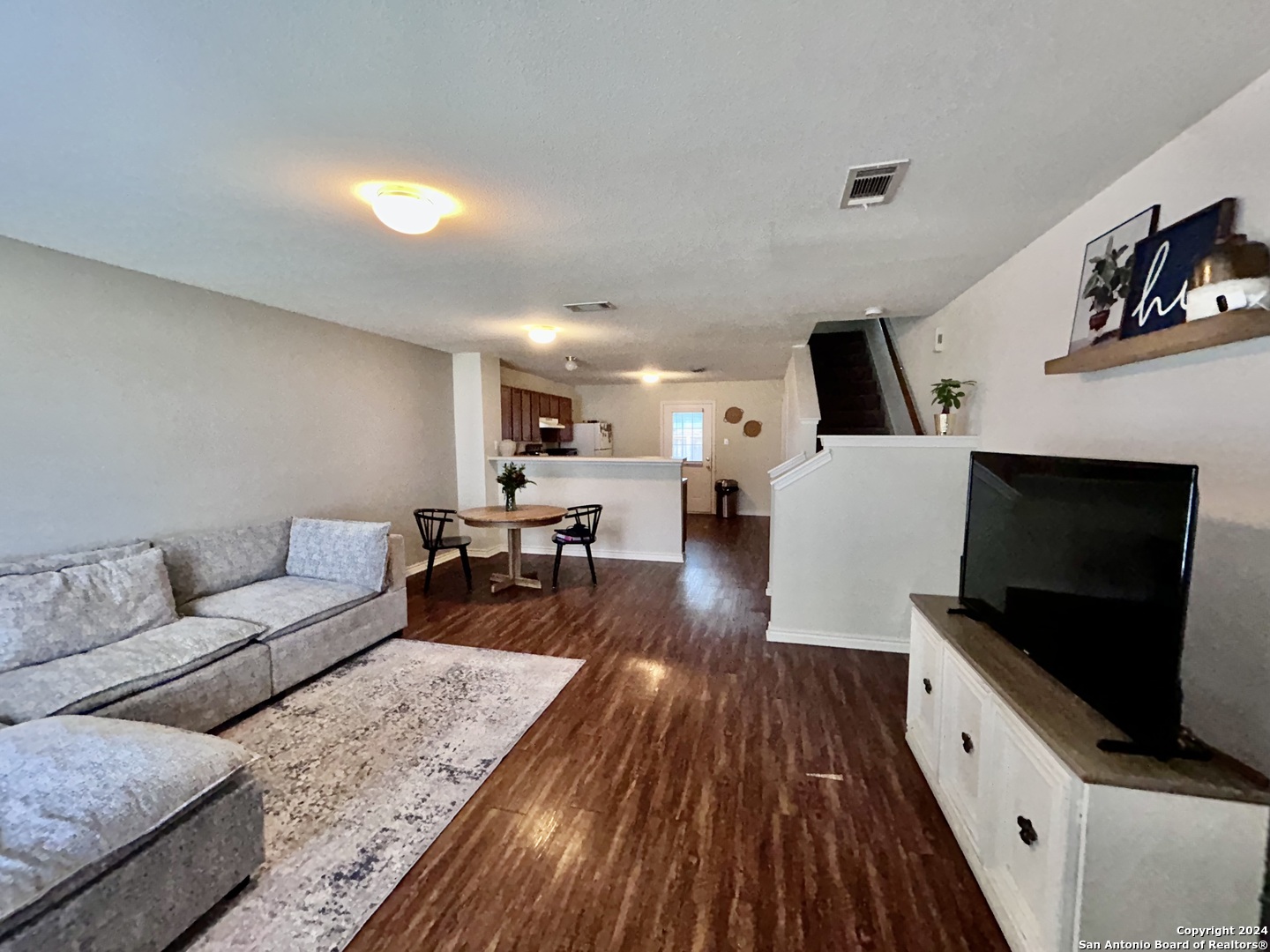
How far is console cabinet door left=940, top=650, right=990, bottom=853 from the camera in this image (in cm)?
158

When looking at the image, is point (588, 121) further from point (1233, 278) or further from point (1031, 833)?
point (1031, 833)

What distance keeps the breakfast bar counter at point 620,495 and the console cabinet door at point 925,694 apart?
136 inches

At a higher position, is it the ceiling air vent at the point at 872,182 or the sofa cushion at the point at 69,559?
the ceiling air vent at the point at 872,182

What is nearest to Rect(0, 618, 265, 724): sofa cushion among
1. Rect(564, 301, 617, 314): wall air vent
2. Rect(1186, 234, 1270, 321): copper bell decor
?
Rect(564, 301, 617, 314): wall air vent

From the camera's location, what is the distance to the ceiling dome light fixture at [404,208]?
1854 mm

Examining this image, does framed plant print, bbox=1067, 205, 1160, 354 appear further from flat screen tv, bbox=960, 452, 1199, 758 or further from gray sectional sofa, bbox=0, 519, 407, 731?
gray sectional sofa, bbox=0, 519, 407, 731

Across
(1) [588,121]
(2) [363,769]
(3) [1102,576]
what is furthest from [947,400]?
(2) [363,769]

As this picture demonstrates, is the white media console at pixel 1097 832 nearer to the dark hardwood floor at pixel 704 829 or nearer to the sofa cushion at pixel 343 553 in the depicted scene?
the dark hardwood floor at pixel 704 829

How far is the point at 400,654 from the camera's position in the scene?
318cm

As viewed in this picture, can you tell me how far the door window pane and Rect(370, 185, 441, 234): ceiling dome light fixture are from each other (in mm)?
7073

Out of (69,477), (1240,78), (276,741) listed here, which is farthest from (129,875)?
(1240,78)

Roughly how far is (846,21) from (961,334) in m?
2.75

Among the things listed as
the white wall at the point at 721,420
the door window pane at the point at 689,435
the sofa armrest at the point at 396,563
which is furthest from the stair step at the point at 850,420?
the sofa armrest at the point at 396,563

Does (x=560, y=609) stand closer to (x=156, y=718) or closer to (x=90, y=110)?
(x=156, y=718)
